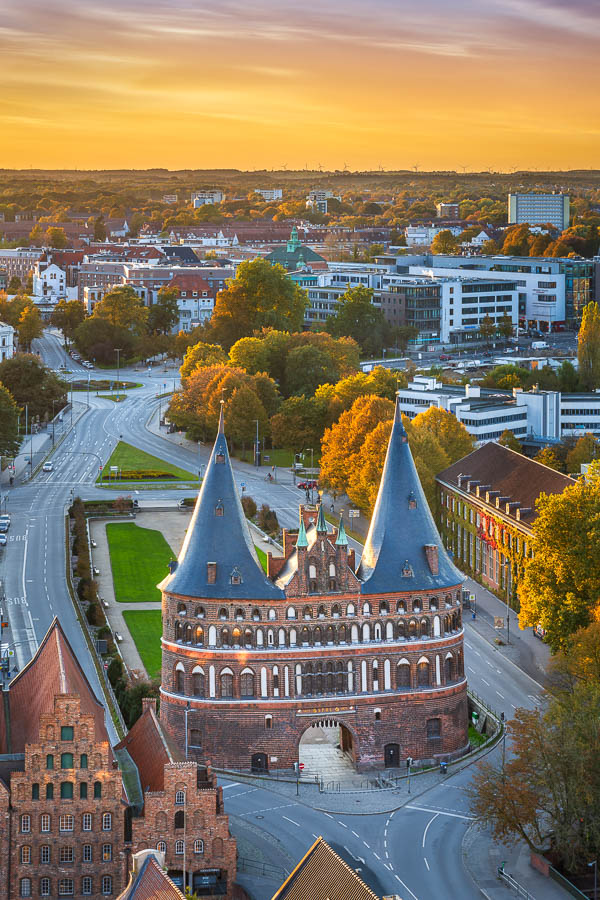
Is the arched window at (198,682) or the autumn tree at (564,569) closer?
the arched window at (198,682)

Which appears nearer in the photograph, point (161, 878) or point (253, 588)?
point (161, 878)

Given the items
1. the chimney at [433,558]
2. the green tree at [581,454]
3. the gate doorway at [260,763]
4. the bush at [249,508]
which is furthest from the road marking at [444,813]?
the green tree at [581,454]

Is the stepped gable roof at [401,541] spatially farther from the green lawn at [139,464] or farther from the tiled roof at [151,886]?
the green lawn at [139,464]

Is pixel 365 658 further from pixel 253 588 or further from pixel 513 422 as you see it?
pixel 513 422

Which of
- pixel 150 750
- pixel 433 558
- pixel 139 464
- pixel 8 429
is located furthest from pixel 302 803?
pixel 139 464

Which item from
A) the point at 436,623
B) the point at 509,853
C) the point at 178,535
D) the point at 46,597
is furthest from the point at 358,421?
the point at 509,853

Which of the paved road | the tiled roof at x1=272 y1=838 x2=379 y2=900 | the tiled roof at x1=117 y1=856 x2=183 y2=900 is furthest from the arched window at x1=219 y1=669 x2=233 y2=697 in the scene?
the tiled roof at x1=117 y1=856 x2=183 y2=900
